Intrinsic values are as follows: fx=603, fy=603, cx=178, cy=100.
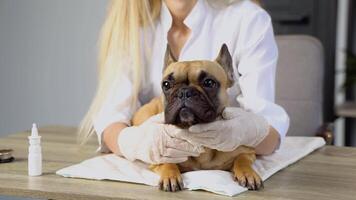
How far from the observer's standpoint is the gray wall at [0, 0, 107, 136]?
257 centimetres

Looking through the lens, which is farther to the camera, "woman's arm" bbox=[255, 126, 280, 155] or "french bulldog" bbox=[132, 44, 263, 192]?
"woman's arm" bbox=[255, 126, 280, 155]

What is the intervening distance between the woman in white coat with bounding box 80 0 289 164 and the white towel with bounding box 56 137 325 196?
44 millimetres

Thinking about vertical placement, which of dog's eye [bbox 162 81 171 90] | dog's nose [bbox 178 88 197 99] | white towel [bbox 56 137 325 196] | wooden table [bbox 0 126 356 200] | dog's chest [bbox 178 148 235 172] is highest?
dog's eye [bbox 162 81 171 90]

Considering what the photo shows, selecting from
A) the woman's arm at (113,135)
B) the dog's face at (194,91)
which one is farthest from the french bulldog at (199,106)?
the woman's arm at (113,135)

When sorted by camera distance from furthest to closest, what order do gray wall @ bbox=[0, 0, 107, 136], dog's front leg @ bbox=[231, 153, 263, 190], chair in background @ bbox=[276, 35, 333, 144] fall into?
gray wall @ bbox=[0, 0, 107, 136]
chair in background @ bbox=[276, 35, 333, 144]
dog's front leg @ bbox=[231, 153, 263, 190]

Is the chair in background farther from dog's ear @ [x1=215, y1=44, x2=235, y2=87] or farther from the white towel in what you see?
dog's ear @ [x1=215, y1=44, x2=235, y2=87]

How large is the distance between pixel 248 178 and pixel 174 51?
462 millimetres

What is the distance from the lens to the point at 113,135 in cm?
134

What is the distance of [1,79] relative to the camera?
8.64 ft

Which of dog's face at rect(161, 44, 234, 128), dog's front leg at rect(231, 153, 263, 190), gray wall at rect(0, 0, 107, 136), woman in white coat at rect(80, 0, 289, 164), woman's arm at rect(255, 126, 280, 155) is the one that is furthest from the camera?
gray wall at rect(0, 0, 107, 136)

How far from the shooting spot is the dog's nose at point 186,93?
0.97 meters

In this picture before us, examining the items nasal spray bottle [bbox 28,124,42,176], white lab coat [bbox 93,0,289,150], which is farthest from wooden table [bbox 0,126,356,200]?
white lab coat [bbox 93,0,289,150]

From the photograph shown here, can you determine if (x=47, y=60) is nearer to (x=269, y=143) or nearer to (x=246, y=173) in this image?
(x=269, y=143)

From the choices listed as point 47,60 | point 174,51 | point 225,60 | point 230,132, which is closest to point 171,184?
point 230,132
